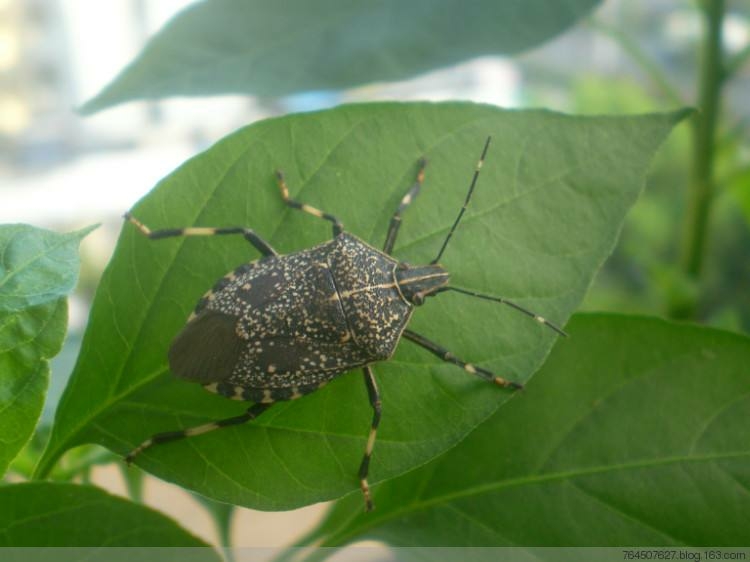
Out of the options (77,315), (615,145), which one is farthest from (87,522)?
(77,315)

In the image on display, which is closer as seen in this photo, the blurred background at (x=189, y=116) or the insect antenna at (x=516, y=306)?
the insect antenna at (x=516, y=306)

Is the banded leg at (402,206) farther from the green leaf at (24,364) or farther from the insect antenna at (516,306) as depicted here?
the green leaf at (24,364)

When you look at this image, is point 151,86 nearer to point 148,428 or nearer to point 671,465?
point 148,428

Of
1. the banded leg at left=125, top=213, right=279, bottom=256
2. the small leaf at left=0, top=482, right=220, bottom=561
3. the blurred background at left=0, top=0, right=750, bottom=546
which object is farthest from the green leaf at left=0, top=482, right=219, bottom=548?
the blurred background at left=0, top=0, right=750, bottom=546

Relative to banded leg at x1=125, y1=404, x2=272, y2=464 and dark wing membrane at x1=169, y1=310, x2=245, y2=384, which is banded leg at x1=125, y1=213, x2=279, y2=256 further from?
banded leg at x1=125, y1=404, x2=272, y2=464

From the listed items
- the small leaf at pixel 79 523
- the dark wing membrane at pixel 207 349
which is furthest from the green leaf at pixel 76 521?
the dark wing membrane at pixel 207 349

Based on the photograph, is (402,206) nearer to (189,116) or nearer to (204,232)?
(204,232)
